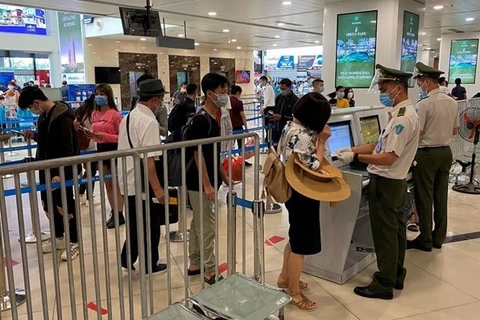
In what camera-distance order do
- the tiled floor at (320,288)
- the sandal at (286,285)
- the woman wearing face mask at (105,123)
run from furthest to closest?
the woman wearing face mask at (105,123) < the sandal at (286,285) < the tiled floor at (320,288)

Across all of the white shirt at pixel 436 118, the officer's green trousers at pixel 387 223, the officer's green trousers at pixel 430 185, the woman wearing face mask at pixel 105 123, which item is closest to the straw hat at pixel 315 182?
the officer's green trousers at pixel 387 223

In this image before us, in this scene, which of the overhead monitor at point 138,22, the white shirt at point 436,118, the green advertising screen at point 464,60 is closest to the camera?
the white shirt at point 436,118

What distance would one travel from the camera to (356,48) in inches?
289

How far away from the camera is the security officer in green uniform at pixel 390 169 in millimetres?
2760

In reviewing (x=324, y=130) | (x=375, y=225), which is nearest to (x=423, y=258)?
(x=375, y=225)

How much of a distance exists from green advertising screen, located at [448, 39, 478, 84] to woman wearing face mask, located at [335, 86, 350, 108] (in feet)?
24.8

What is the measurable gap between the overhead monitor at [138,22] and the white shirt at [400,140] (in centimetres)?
638

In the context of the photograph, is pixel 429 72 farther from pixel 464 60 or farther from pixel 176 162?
pixel 464 60

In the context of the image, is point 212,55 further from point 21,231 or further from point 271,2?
point 21,231

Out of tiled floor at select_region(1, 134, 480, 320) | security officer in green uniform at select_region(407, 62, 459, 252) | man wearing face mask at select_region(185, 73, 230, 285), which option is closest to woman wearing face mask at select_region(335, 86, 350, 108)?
security officer in green uniform at select_region(407, 62, 459, 252)

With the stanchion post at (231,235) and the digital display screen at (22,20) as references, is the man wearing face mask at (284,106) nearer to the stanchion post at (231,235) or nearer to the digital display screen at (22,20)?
the stanchion post at (231,235)

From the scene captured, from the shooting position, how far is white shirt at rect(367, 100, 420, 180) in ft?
8.96

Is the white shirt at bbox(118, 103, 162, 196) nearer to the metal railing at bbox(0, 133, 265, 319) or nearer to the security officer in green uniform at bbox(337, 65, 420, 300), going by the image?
the metal railing at bbox(0, 133, 265, 319)

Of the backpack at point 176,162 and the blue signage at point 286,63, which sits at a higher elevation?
the blue signage at point 286,63
